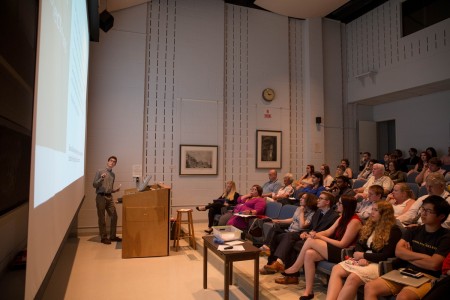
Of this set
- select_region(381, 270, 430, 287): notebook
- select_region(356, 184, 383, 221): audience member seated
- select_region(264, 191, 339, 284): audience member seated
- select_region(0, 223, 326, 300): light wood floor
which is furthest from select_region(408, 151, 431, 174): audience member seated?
select_region(381, 270, 430, 287): notebook

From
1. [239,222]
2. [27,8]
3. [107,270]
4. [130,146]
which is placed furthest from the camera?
[130,146]

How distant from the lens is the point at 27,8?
1521mm

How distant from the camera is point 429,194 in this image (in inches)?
139

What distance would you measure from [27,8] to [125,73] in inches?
215

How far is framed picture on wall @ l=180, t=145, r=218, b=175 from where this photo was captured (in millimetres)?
7152

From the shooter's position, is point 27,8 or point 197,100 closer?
point 27,8

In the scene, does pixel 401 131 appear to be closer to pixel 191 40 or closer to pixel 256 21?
pixel 256 21

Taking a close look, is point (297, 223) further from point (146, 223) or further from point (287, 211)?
point (146, 223)

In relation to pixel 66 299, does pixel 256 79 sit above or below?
above

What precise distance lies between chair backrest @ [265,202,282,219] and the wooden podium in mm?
1607

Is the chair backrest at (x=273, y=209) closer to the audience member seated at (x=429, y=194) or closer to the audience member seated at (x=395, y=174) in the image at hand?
the audience member seated at (x=429, y=194)

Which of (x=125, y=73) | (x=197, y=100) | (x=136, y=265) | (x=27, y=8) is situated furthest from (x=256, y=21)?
(x=27, y=8)

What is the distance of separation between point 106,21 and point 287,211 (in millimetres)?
5055

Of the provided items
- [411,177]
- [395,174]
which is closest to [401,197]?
[395,174]
